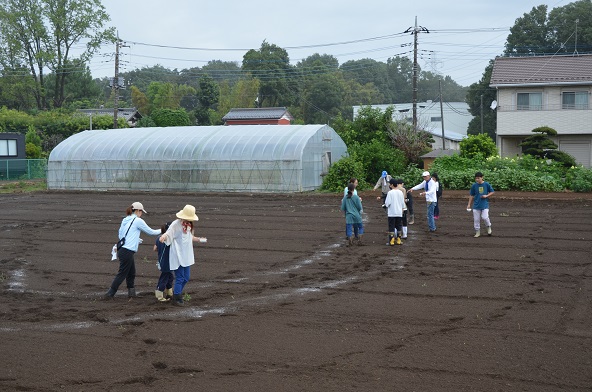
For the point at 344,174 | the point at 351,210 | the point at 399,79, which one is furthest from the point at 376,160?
the point at 399,79

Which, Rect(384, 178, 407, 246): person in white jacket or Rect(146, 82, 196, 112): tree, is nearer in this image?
Rect(384, 178, 407, 246): person in white jacket

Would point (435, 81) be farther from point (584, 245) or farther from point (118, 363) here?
point (118, 363)

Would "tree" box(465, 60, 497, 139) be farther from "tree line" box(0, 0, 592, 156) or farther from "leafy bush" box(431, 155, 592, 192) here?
"leafy bush" box(431, 155, 592, 192)

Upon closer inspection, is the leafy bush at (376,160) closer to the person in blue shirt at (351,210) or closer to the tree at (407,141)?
the tree at (407,141)

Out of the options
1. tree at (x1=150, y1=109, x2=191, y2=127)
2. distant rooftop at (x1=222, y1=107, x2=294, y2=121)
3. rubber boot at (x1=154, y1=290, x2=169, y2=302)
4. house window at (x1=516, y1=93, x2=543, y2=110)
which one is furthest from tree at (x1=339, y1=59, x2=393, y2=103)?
rubber boot at (x1=154, y1=290, x2=169, y2=302)

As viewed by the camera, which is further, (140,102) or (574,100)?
(140,102)

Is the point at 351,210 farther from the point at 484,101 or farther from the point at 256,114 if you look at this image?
the point at 484,101

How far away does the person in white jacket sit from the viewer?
55.9 ft

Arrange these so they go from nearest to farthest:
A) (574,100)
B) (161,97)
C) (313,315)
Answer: (313,315)
(574,100)
(161,97)

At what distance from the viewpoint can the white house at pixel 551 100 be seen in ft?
135

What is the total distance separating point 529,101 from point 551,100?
1301 mm

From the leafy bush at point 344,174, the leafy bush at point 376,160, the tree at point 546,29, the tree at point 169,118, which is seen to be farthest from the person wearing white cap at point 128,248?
the tree at point 546,29

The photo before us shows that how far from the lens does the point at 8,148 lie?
53.4 meters

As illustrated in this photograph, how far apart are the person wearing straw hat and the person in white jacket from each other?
7.30 meters
